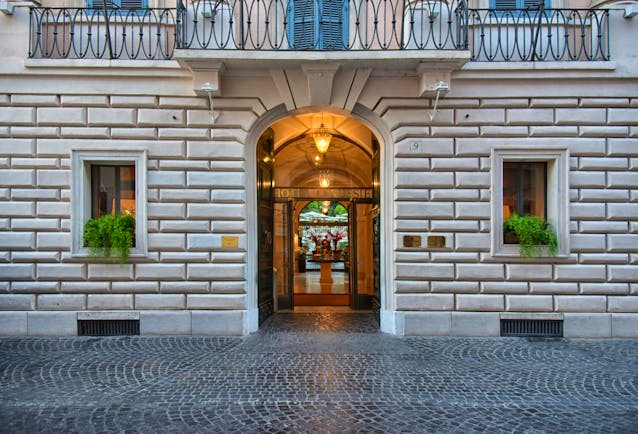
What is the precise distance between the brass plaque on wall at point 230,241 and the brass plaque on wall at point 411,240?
323cm

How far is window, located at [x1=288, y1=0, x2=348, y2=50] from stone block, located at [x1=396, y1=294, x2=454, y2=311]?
510 centimetres

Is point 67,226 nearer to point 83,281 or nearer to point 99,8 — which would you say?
point 83,281

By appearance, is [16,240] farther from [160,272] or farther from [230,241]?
[230,241]

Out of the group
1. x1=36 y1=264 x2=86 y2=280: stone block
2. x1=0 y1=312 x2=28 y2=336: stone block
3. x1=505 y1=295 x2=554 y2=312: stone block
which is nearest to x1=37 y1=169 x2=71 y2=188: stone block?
x1=36 y1=264 x2=86 y2=280: stone block

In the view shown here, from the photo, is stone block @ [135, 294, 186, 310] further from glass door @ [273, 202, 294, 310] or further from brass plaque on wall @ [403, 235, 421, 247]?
brass plaque on wall @ [403, 235, 421, 247]

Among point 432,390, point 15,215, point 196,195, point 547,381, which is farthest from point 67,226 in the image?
point 547,381

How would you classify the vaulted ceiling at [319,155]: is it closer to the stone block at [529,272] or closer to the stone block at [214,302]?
the stone block at [529,272]

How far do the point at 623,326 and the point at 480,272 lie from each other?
2.79m

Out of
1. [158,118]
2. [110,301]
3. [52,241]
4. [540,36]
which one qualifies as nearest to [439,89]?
[540,36]

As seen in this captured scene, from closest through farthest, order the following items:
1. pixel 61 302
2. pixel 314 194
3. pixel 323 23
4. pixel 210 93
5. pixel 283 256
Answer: pixel 210 93, pixel 61 302, pixel 323 23, pixel 283 256, pixel 314 194

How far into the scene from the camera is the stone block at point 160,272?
7.89m

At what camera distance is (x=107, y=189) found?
8383 millimetres

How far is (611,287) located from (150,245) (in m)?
8.74

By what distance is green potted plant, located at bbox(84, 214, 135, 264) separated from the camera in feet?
25.3
